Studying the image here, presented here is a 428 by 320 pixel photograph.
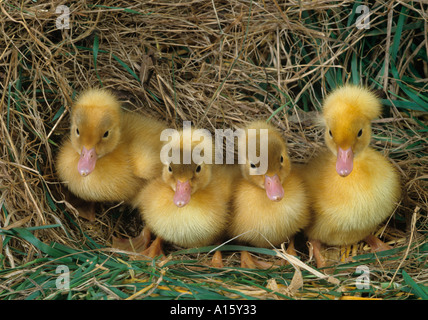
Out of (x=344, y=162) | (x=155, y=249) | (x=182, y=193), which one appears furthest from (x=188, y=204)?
(x=344, y=162)

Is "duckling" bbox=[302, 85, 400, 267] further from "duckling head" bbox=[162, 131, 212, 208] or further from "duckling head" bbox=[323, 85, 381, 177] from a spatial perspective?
"duckling head" bbox=[162, 131, 212, 208]

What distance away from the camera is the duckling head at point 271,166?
101 inches

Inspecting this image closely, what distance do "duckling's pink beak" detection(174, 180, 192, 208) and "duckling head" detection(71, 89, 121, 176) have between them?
47 cm

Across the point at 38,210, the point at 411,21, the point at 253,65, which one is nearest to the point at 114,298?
the point at 38,210

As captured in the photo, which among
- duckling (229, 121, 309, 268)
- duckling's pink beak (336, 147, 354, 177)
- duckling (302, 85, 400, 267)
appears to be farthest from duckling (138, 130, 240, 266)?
duckling's pink beak (336, 147, 354, 177)

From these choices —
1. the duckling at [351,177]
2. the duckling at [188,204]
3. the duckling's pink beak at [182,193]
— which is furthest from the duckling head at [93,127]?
the duckling at [351,177]

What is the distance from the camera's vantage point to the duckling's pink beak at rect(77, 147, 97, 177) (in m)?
2.72

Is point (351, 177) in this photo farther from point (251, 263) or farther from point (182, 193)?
point (182, 193)

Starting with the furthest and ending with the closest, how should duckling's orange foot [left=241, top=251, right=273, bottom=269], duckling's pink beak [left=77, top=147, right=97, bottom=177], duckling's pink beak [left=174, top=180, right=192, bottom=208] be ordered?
duckling's orange foot [left=241, top=251, right=273, bottom=269]
duckling's pink beak [left=77, top=147, right=97, bottom=177]
duckling's pink beak [left=174, top=180, right=192, bottom=208]

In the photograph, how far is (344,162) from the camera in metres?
2.59

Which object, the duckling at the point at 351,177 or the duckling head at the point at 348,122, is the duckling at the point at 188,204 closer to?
the duckling at the point at 351,177

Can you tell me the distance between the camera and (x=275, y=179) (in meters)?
2.59

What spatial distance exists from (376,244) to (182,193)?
109 centimetres

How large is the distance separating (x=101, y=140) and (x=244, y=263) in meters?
0.95
